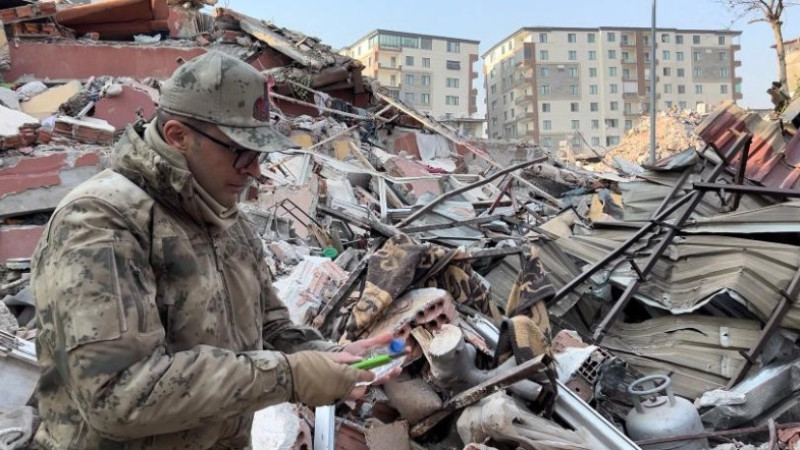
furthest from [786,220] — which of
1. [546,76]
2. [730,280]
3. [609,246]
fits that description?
[546,76]

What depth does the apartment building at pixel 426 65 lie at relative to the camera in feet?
206

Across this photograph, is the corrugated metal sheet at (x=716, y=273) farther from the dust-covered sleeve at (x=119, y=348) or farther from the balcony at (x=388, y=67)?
the balcony at (x=388, y=67)

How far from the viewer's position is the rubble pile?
74.8ft

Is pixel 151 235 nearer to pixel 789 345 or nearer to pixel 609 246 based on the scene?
pixel 789 345

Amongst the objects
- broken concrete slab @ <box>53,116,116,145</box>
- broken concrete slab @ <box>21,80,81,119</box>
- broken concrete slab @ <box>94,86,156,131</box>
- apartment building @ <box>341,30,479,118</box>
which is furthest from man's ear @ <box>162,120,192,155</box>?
apartment building @ <box>341,30,479,118</box>

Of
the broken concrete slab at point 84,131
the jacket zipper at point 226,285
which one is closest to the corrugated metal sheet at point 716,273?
the jacket zipper at point 226,285

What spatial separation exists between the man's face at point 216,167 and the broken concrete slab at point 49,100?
815 cm

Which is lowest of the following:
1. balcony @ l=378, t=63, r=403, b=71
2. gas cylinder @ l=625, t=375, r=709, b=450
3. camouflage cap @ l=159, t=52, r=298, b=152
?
gas cylinder @ l=625, t=375, r=709, b=450

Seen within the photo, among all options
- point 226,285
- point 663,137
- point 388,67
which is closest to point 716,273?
point 226,285

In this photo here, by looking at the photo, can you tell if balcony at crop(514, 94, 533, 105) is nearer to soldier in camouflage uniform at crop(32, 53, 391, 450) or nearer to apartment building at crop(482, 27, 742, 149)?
apartment building at crop(482, 27, 742, 149)

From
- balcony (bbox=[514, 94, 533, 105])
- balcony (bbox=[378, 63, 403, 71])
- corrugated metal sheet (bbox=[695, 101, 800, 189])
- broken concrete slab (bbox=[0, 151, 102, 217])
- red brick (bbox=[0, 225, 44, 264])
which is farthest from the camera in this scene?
balcony (bbox=[514, 94, 533, 105])

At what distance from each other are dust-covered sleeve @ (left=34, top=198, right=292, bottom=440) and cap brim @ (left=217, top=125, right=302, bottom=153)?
308 millimetres

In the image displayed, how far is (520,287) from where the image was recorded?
4.40 m

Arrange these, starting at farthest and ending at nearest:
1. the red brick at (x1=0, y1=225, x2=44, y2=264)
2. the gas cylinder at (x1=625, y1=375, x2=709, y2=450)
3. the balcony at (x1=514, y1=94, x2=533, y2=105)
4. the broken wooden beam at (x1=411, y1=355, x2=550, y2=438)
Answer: the balcony at (x1=514, y1=94, x2=533, y2=105) < the red brick at (x1=0, y1=225, x2=44, y2=264) < the gas cylinder at (x1=625, y1=375, x2=709, y2=450) < the broken wooden beam at (x1=411, y1=355, x2=550, y2=438)
